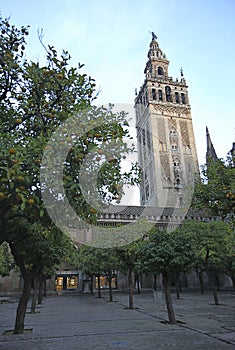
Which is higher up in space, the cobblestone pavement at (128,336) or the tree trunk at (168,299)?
the tree trunk at (168,299)

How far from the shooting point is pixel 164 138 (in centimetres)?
Result: 6738

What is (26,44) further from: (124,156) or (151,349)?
(151,349)

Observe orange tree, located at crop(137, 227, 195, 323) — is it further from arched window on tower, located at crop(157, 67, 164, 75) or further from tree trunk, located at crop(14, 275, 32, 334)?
arched window on tower, located at crop(157, 67, 164, 75)

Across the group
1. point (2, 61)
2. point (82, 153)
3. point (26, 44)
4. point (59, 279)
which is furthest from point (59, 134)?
point (59, 279)

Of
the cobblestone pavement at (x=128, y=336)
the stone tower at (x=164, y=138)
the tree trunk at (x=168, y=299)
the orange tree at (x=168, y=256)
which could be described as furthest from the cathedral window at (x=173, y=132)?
the tree trunk at (x=168, y=299)

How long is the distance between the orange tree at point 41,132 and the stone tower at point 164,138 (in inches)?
2078

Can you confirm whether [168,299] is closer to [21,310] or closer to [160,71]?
[21,310]

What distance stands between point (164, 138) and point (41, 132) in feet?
206

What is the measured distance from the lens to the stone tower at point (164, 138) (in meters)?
62.8

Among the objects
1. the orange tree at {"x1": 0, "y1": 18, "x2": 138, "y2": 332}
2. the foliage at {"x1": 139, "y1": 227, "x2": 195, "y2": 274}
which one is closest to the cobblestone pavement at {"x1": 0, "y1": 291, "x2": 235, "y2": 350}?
the foliage at {"x1": 139, "y1": 227, "x2": 195, "y2": 274}

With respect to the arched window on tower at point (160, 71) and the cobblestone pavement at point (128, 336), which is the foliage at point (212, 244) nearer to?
the cobblestone pavement at point (128, 336)

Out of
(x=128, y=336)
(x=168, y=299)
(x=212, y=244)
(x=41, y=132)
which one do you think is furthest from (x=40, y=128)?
(x=212, y=244)

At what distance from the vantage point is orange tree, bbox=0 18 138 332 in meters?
5.50

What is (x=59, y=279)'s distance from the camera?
156 feet
